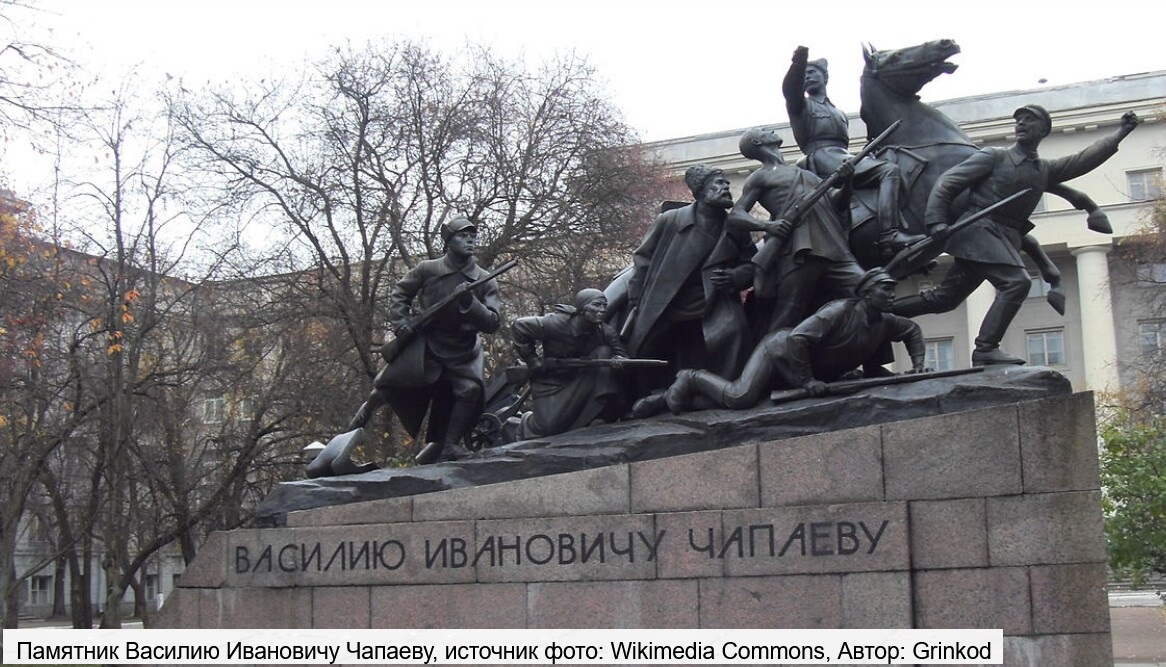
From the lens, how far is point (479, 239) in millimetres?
26078

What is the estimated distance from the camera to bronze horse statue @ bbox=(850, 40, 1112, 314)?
10648mm

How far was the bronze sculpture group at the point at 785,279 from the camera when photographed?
10180 mm

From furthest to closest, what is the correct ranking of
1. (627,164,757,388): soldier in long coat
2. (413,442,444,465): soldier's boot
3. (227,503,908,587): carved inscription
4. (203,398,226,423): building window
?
1. (203,398,226,423): building window
2. (413,442,444,465): soldier's boot
3. (627,164,757,388): soldier in long coat
4. (227,503,908,587): carved inscription

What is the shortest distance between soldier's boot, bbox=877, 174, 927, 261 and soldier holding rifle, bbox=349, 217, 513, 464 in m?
3.45

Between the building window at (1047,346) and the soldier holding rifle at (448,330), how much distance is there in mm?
34563

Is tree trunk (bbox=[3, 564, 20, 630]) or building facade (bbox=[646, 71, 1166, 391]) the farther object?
building facade (bbox=[646, 71, 1166, 391])

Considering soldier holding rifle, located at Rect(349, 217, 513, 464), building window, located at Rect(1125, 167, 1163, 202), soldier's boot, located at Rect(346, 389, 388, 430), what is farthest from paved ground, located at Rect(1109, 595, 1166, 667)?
building window, located at Rect(1125, 167, 1163, 202)

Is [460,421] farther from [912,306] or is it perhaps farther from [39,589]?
[39,589]

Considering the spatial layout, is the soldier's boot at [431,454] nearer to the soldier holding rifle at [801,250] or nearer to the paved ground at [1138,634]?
the soldier holding rifle at [801,250]

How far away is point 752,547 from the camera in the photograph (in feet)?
29.9

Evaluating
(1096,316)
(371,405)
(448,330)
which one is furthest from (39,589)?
(448,330)

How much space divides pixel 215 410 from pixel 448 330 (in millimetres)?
20706

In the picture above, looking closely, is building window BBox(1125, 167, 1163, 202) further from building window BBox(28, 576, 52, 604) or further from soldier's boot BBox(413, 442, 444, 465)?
building window BBox(28, 576, 52, 604)
